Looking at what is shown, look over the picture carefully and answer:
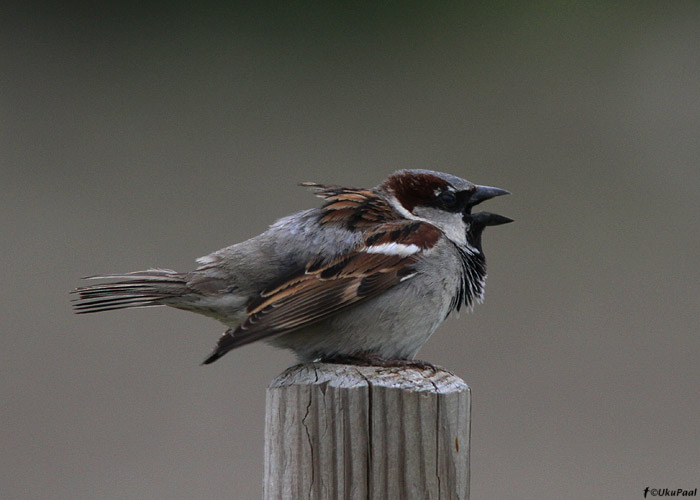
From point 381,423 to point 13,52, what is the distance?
3356 millimetres

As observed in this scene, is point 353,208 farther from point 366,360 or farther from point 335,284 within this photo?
point 366,360

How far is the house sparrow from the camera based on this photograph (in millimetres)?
2307

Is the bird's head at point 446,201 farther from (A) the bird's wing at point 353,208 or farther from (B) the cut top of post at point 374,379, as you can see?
(B) the cut top of post at point 374,379

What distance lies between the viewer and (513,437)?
3.75 meters

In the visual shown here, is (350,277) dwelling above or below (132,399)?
above

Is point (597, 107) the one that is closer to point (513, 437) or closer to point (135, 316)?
point (513, 437)

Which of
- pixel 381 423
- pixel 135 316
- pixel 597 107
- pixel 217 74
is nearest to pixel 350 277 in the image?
pixel 381 423

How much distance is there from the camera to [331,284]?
2316mm

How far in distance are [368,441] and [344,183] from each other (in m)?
2.56

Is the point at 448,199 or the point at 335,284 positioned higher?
the point at 448,199

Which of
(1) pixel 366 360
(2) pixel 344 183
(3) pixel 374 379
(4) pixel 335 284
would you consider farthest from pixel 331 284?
(2) pixel 344 183

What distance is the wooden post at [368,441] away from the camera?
164 centimetres

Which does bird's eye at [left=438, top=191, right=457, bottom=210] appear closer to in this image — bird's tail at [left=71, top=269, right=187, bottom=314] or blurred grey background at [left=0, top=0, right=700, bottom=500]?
bird's tail at [left=71, top=269, right=187, bottom=314]

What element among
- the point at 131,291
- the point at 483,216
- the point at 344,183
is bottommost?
the point at 131,291
